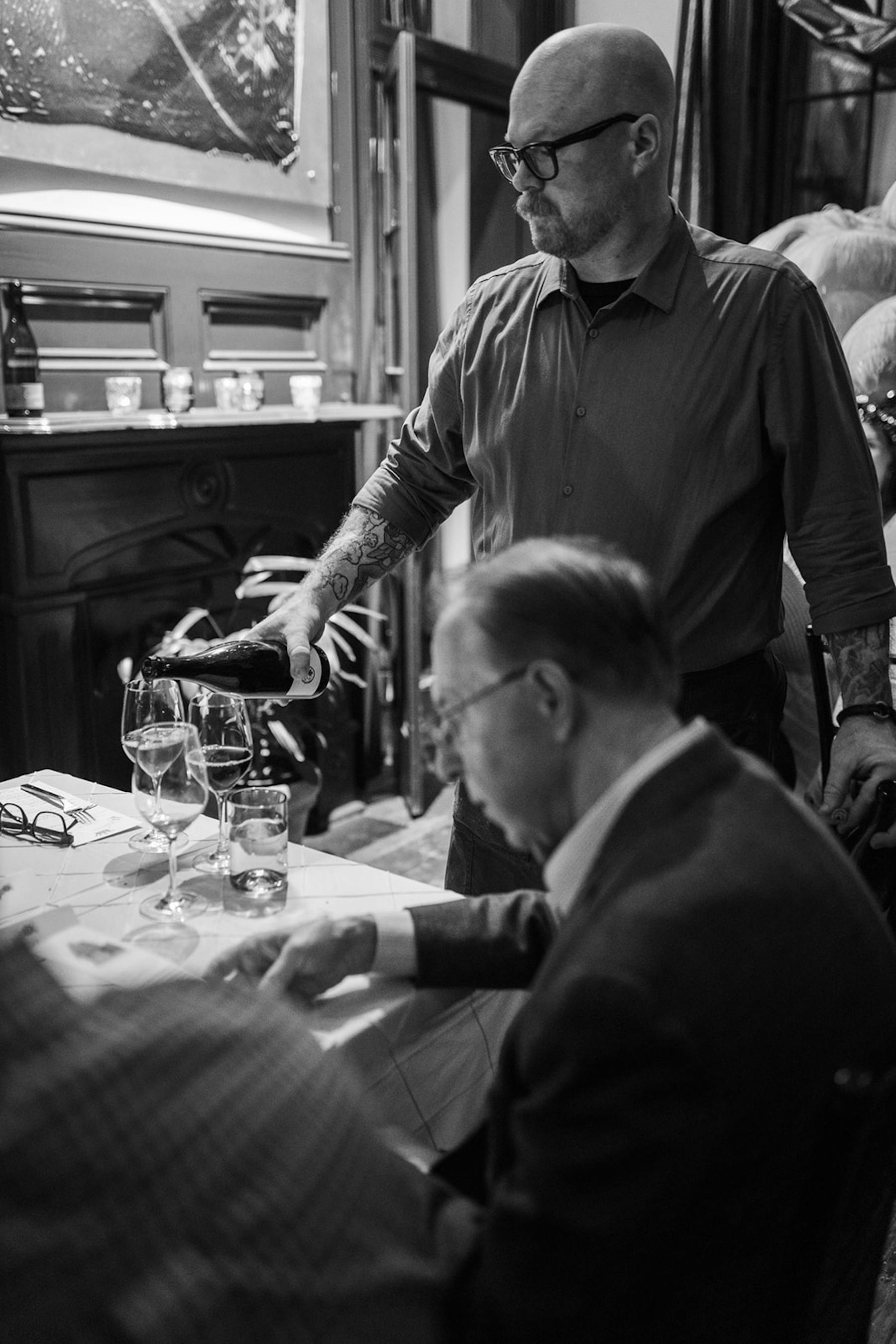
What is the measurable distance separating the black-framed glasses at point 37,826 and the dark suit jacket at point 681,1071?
35.9 inches

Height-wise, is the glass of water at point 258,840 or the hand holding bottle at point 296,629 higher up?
the hand holding bottle at point 296,629

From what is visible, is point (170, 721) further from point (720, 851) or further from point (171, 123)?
point (171, 123)

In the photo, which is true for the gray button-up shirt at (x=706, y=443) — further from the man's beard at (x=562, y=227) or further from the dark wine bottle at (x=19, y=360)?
the dark wine bottle at (x=19, y=360)

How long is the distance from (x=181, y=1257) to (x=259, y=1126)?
8 centimetres

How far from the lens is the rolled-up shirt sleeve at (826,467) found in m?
1.66

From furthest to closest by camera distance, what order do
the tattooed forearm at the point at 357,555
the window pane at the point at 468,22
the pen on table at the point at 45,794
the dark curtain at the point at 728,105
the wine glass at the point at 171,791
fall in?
the dark curtain at the point at 728,105, the window pane at the point at 468,22, the tattooed forearm at the point at 357,555, the pen on table at the point at 45,794, the wine glass at the point at 171,791

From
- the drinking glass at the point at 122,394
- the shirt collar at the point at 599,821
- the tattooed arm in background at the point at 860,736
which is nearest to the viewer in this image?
the shirt collar at the point at 599,821

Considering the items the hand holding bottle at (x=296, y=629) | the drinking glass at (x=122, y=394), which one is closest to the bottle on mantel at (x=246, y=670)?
the hand holding bottle at (x=296, y=629)

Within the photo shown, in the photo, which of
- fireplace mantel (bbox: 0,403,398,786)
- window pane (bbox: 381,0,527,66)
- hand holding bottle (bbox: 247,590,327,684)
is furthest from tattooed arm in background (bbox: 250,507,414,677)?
window pane (bbox: 381,0,527,66)

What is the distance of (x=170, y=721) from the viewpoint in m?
1.54

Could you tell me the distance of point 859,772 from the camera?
5.14ft

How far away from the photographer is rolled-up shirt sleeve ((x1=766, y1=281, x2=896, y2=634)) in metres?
1.66

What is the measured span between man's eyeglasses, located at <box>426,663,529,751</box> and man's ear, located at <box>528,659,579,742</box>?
12 mm

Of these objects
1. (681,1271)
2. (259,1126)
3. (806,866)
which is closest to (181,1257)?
(259,1126)
